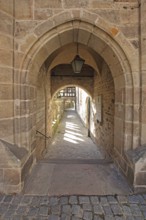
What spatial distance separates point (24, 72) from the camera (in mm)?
2271

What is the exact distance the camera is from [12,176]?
6.64 feet

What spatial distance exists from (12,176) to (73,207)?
875mm

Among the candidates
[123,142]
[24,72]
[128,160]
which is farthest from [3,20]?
[128,160]

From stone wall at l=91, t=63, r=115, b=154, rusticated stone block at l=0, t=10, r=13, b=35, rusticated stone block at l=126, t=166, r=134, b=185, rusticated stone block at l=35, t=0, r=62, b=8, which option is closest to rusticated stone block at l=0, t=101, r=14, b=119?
rusticated stone block at l=0, t=10, r=13, b=35

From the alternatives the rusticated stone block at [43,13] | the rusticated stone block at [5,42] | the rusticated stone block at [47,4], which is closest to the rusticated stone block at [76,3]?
the rusticated stone block at [47,4]

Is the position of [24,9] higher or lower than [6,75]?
higher

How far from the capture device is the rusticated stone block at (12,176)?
2.02 meters

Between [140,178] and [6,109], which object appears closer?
[140,178]

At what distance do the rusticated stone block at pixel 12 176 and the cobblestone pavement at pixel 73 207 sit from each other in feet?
0.54

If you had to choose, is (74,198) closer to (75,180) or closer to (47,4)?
(75,180)

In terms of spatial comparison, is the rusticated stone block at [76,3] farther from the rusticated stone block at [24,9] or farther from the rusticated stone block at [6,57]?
the rusticated stone block at [6,57]

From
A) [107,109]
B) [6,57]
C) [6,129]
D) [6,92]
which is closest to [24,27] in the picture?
[6,57]

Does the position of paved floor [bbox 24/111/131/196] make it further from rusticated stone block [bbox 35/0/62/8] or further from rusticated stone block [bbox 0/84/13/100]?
rusticated stone block [bbox 35/0/62/8]

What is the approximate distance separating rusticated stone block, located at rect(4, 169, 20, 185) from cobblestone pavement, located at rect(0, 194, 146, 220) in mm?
164
